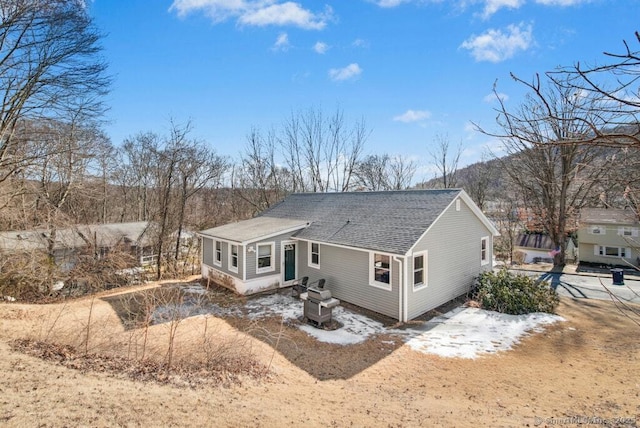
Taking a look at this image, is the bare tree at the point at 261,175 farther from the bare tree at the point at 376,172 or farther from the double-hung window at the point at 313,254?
the double-hung window at the point at 313,254

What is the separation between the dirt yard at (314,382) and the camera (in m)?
4.27

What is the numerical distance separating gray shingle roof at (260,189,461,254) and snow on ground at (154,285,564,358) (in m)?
2.41

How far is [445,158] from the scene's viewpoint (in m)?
31.8

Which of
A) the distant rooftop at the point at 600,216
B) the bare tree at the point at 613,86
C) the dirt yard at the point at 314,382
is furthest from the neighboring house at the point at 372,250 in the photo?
the distant rooftop at the point at 600,216

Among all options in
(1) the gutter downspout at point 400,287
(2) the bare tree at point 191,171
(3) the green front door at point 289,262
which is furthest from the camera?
(2) the bare tree at point 191,171

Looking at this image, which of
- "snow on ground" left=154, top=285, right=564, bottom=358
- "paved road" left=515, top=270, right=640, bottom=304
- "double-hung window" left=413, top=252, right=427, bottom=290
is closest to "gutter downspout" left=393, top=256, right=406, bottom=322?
"snow on ground" left=154, top=285, right=564, bottom=358

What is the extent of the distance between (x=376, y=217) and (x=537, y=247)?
32.8 metres

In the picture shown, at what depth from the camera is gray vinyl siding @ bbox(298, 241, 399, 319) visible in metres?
10.2

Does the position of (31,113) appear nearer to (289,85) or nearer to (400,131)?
(289,85)

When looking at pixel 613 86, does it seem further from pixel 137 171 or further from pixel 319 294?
pixel 137 171

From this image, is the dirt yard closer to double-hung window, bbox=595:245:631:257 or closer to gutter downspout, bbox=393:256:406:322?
gutter downspout, bbox=393:256:406:322

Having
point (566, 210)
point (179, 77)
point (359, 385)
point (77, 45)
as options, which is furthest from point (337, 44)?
point (566, 210)

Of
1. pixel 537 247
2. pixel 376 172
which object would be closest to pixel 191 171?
pixel 376 172

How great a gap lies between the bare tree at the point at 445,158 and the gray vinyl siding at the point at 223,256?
24959 millimetres
